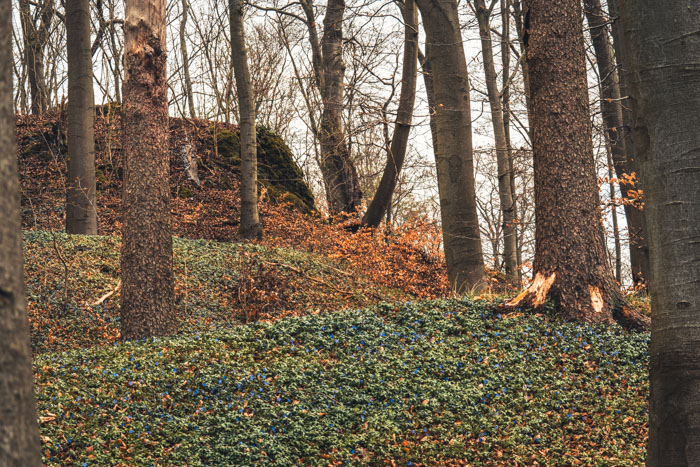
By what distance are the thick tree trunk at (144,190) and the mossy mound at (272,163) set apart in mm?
9216

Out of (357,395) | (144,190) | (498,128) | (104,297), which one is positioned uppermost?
(498,128)

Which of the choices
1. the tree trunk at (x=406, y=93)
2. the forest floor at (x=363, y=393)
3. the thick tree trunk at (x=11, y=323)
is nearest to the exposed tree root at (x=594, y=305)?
the forest floor at (x=363, y=393)

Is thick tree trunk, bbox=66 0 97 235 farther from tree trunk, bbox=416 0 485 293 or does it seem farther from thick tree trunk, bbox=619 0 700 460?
thick tree trunk, bbox=619 0 700 460

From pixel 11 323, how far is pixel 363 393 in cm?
397

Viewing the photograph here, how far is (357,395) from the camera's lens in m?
5.16

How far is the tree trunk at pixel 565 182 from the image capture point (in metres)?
6.39

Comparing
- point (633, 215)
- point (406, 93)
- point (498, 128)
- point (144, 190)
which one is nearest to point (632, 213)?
point (633, 215)

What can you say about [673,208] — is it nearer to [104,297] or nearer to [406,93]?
[104,297]

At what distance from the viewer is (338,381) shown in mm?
5371

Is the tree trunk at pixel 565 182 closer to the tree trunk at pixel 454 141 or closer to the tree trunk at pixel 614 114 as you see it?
the tree trunk at pixel 454 141

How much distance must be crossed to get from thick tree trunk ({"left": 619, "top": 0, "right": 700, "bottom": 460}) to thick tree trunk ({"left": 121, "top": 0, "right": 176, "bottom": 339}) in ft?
16.8

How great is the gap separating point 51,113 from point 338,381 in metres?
14.8

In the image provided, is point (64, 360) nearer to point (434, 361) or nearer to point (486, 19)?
point (434, 361)

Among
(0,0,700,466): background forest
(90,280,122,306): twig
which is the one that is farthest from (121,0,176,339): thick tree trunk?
(90,280,122,306): twig
